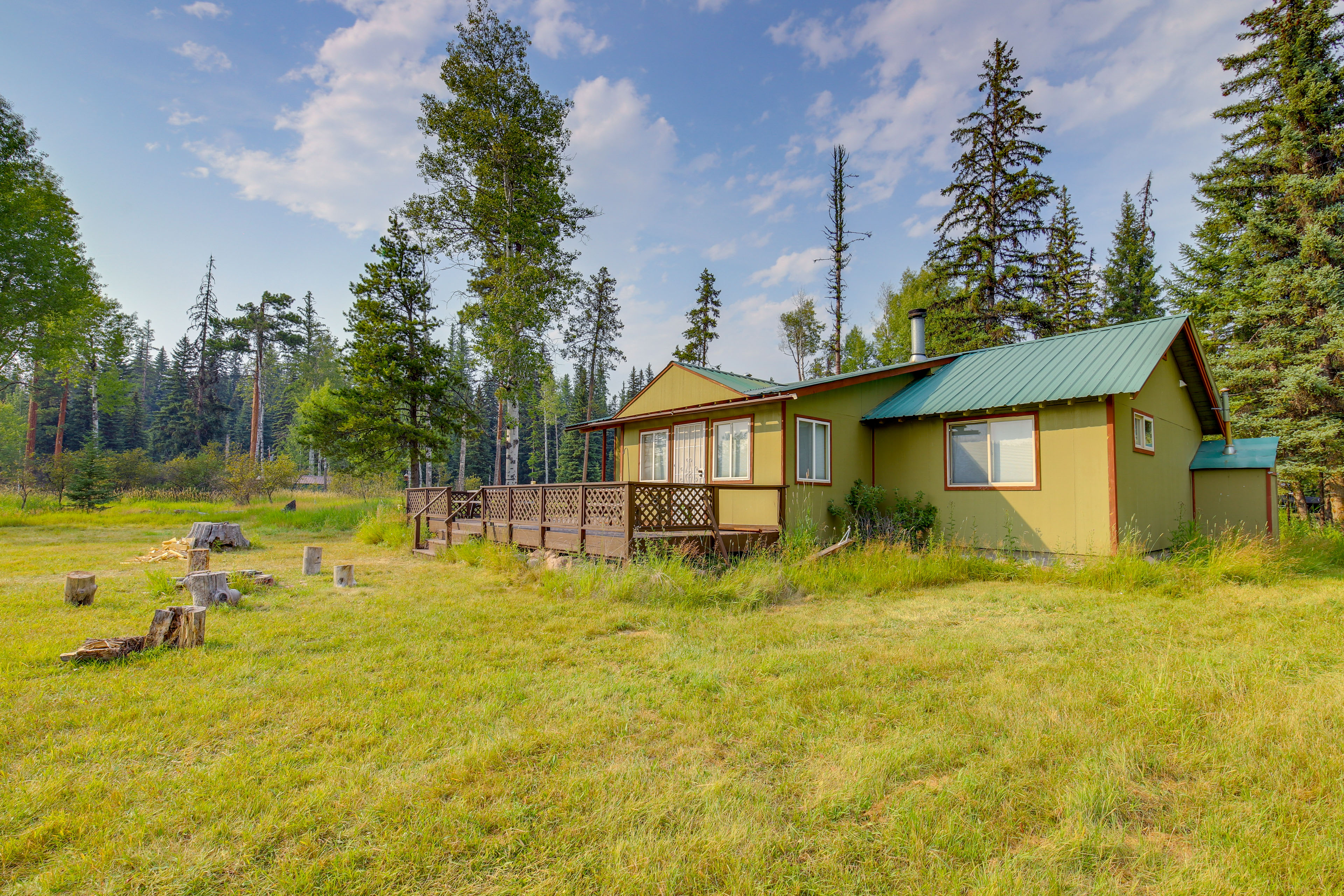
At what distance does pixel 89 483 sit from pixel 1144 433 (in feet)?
99.8

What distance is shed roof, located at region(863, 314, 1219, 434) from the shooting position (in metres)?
9.02

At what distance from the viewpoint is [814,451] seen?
35.3 ft

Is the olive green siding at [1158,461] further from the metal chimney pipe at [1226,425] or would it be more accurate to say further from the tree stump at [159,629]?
the tree stump at [159,629]

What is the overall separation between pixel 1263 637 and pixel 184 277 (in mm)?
45783

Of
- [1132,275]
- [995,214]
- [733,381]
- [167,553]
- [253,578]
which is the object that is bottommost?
[167,553]

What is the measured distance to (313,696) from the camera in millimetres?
3902

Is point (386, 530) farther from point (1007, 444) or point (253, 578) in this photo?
point (1007, 444)

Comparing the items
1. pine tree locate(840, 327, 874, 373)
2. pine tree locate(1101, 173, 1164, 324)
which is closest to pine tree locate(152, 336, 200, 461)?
pine tree locate(840, 327, 874, 373)

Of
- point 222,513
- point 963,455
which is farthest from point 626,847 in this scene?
point 222,513

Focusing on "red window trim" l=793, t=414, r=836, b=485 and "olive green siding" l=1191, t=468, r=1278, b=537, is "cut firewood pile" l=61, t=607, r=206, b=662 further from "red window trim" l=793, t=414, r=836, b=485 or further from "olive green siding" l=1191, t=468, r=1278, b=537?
"olive green siding" l=1191, t=468, r=1278, b=537

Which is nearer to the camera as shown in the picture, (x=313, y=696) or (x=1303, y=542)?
(x=313, y=696)

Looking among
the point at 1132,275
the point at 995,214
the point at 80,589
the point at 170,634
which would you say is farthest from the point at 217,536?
the point at 1132,275

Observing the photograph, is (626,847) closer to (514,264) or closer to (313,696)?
(313,696)

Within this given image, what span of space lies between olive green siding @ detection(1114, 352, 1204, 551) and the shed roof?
0.37m
